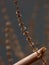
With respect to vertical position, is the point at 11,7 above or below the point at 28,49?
above

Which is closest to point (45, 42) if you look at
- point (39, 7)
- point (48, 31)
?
point (48, 31)

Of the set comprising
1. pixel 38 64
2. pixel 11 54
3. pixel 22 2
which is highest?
pixel 22 2

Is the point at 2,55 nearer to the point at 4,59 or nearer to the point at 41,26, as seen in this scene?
the point at 4,59

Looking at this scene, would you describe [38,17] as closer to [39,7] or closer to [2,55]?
[39,7]

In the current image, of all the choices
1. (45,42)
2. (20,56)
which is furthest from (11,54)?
(45,42)

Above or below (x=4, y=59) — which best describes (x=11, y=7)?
above
